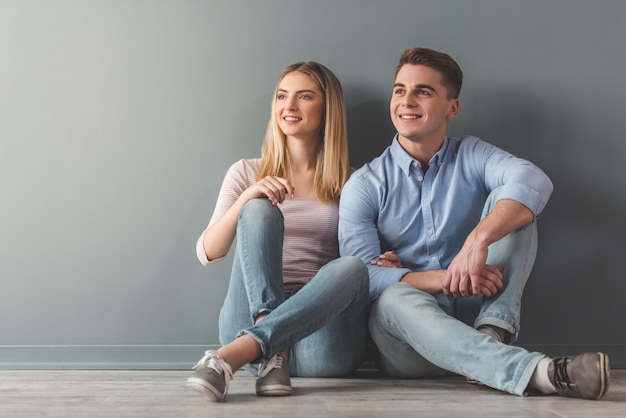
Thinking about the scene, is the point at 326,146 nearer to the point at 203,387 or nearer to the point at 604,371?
the point at 203,387

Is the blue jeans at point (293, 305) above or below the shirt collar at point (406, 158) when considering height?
below

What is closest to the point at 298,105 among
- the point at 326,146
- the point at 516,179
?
the point at 326,146

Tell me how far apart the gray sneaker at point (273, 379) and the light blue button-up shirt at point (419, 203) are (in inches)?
22.1

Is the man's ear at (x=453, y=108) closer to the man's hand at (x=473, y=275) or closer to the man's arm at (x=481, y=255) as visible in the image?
the man's arm at (x=481, y=255)

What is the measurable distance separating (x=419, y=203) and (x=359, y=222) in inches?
8.9

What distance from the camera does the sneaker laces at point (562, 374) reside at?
6.02 feet

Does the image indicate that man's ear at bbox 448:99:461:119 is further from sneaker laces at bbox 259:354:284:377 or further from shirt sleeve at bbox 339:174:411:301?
sneaker laces at bbox 259:354:284:377

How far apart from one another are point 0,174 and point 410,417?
5.90 ft

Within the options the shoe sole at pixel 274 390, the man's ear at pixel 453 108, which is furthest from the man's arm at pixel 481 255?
the shoe sole at pixel 274 390

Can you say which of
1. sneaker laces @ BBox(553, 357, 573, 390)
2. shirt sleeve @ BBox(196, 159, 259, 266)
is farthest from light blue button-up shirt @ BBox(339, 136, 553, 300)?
sneaker laces @ BBox(553, 357, 573, 390)

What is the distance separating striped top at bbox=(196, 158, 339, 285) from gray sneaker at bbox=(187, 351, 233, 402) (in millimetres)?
688

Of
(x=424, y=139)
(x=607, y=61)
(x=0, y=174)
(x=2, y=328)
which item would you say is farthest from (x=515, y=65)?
(x=2, y=328)

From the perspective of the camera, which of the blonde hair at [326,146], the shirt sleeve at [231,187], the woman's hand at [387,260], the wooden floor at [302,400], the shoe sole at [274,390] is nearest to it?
the wooden floor at [302,400]

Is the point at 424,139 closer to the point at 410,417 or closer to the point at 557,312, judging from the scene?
the point at 557,312
